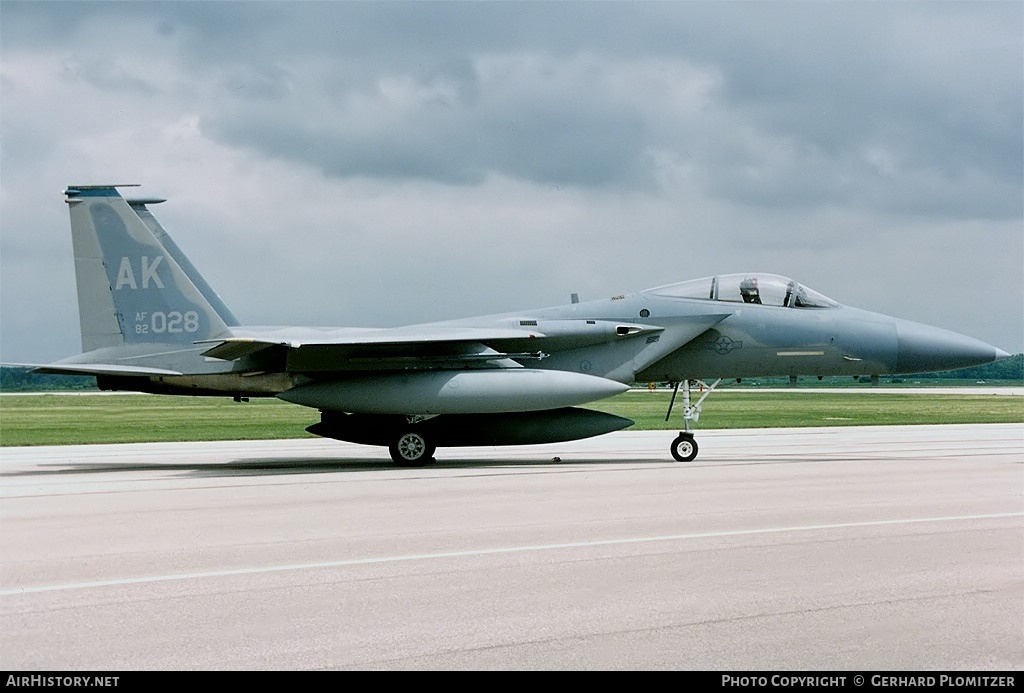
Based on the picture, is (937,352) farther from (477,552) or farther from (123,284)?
(123,284)

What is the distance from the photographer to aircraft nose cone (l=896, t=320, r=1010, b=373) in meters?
17.7

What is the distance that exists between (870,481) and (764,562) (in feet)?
21.2

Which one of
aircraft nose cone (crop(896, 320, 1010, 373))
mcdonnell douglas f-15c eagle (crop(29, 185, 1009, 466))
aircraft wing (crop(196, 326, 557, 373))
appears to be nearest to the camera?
aircraft wing (crop(196, 326, 557, 373))

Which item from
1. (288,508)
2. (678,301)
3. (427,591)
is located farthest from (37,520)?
(678,301)

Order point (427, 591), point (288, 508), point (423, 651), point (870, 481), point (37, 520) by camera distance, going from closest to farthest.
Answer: point (423, 651), point (427, 591), point (37, 520), point (288, 508), point (870, 481)

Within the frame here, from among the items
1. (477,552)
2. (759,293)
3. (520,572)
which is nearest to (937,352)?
(759,293)

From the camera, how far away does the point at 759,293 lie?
18141 mm

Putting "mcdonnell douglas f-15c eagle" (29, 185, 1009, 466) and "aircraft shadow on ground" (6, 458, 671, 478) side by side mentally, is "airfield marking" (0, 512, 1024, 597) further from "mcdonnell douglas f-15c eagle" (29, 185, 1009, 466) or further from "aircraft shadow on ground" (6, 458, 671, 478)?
"mcdonnell douglas f-15c eagle" (29, 185, 1009, 466)

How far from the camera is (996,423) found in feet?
102

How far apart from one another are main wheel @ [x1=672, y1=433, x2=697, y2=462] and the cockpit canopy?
2.56 metres

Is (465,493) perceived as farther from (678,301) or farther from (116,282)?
(116,282)

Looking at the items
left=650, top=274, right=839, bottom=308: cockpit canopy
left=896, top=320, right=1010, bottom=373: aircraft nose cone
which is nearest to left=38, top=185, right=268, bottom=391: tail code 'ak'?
left=650, top=274, right=839, bottom=308: cockpit canopy

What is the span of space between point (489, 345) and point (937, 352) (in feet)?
25.2

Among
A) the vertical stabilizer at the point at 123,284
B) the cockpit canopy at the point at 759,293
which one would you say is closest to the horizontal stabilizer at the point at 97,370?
the vertical stabilizer at the point at 123,284
